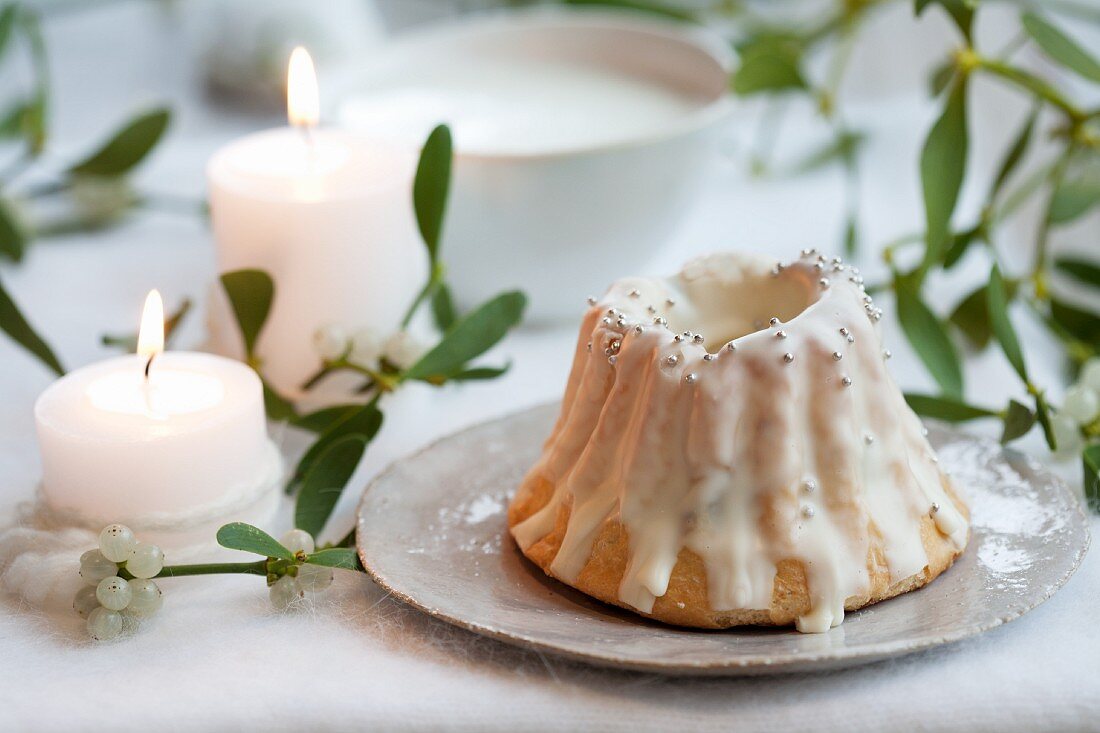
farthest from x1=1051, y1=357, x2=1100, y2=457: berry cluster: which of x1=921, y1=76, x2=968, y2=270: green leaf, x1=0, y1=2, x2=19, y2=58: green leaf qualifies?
x1=0, y1=2, x2=19, y2=58: green leaf

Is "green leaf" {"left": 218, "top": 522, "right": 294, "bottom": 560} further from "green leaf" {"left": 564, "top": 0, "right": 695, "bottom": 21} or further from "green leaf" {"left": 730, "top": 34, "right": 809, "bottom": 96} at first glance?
"green leaf" {"left": 564, "top": 0, "right": 695, "bottom": 21}

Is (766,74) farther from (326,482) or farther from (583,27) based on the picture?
(326,482)

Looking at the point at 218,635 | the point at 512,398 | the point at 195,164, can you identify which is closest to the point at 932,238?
the point at 512,398

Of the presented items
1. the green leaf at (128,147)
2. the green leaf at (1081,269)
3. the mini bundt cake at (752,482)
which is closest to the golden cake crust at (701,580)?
the mini bundt cake at (752,482)

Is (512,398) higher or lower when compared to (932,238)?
lower

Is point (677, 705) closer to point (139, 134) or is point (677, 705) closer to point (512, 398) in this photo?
point (512, 398)
